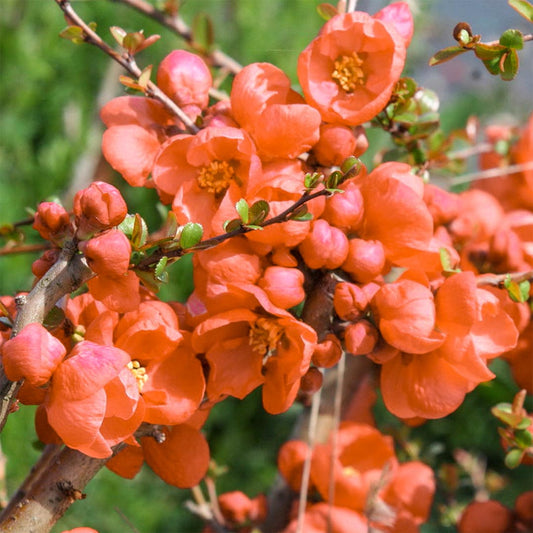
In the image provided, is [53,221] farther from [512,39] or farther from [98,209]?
[512,39]

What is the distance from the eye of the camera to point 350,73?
1.35 ft

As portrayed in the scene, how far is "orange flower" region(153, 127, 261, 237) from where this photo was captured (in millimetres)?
378

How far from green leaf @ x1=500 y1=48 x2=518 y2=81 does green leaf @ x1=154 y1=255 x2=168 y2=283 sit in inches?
7.9

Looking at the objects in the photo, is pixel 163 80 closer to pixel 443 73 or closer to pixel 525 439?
pixel 525 439

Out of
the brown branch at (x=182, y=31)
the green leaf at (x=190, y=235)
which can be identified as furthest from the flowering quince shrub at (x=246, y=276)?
the brown branch at (x=182, y=31)

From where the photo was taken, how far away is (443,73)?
2387 mm

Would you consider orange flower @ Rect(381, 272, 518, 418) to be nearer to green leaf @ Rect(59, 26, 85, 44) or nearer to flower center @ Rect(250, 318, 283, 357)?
flower center @ Rect(250, 318, 283, 357)

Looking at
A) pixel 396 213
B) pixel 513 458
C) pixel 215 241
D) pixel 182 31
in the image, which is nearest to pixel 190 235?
pixel 215 241

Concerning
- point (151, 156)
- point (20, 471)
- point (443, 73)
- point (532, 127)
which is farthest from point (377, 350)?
point (443, 73)

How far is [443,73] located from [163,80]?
6.93 ft

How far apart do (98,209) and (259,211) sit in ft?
0.24

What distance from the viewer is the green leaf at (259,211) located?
0.34 meters

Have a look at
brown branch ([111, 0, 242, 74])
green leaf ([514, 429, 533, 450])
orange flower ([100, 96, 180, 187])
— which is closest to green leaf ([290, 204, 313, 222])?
orange flower ([100, 96, 180, 187])

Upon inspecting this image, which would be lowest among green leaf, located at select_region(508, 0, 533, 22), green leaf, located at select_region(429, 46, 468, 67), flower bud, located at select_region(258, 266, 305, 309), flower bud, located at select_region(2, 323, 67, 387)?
flower bud, located at select_region(2, 323, 67, 387)
